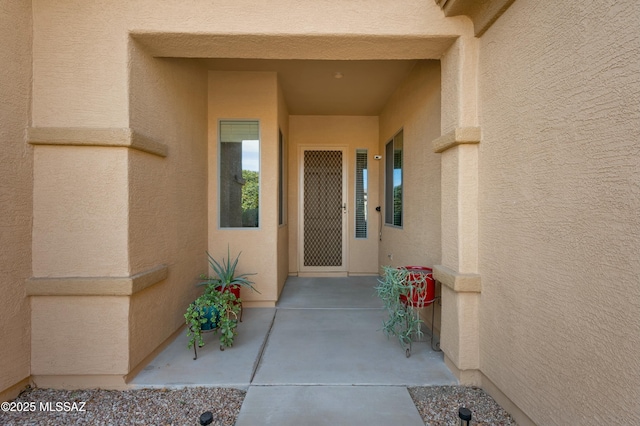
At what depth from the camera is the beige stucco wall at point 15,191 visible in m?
1.86

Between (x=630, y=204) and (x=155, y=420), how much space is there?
2522 mm

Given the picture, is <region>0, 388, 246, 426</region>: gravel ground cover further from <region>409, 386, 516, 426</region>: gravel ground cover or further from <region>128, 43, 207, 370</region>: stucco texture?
<region>409, 386, 516, 426</region>: gravel ground cover

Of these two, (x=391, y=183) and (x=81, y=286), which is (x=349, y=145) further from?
(x=81, y=286)

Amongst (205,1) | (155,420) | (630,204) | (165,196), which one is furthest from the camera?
(165,196)

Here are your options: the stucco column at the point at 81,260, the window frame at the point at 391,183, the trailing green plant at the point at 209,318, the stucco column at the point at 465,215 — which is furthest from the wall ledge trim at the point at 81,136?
the window frame at the point at 391,183

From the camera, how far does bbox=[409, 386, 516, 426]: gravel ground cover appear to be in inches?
69.9

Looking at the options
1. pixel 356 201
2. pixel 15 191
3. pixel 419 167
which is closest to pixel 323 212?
pixel 356 201

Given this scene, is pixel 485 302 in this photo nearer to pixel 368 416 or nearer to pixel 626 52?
pixel 368 416

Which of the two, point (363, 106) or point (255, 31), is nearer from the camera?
point (255, 31)

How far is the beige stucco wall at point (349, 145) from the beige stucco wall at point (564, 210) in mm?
3293

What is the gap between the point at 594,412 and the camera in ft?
4.06

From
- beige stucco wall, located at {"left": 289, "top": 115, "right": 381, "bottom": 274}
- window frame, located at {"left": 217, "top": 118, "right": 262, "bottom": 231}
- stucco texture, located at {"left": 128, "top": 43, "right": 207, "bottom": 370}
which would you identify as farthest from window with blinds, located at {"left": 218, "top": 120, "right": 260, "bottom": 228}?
beige stucco wall, located at {"left": 289, "top": 115, "right": 381, "bottom": 274}

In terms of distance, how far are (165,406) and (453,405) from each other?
180cm

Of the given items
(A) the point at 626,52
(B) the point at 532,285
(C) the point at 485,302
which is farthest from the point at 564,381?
(A) the point at 626,52
